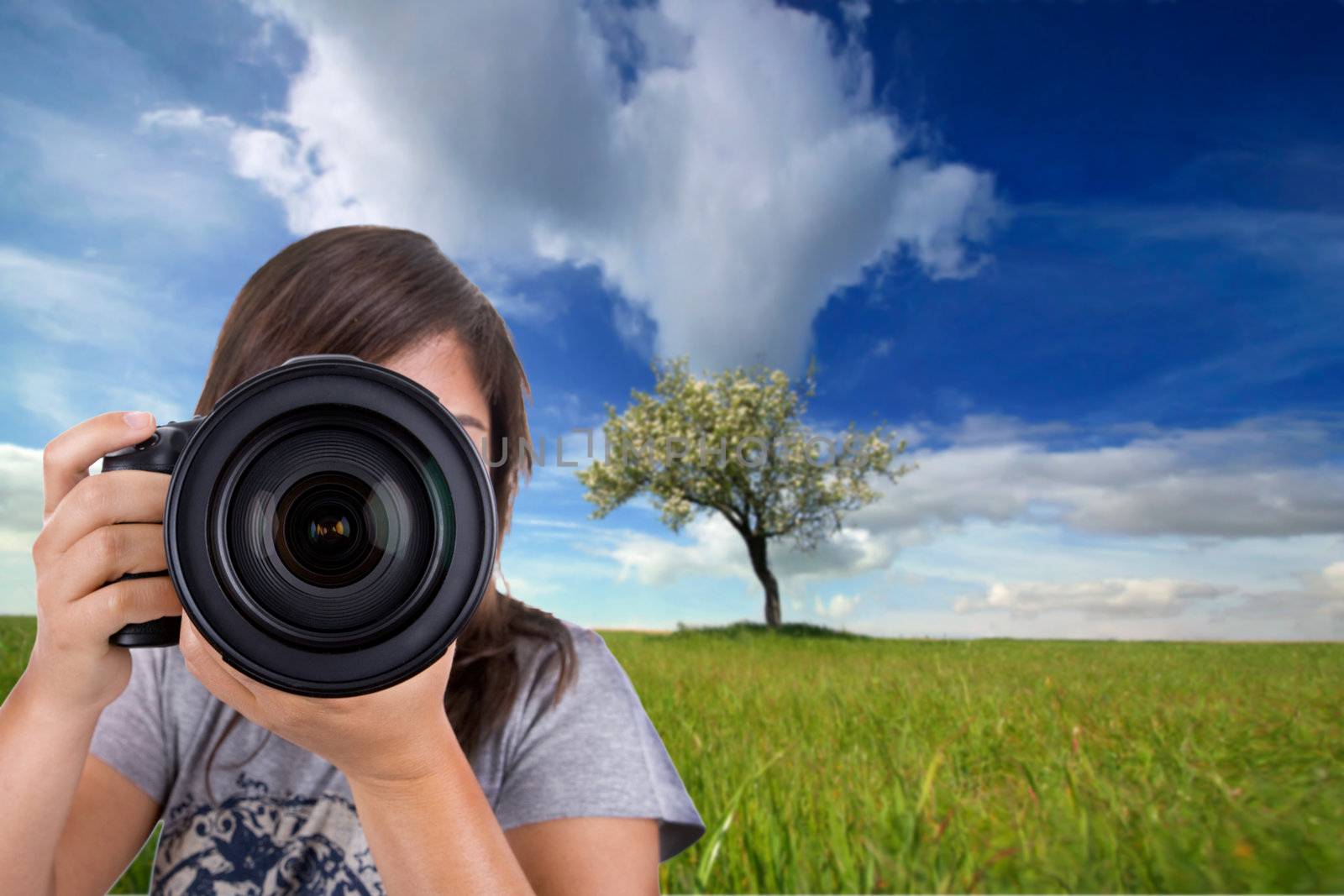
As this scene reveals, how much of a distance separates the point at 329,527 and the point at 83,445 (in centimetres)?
47

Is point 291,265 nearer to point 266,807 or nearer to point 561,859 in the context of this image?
point 266,807

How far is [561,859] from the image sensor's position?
1.58 m

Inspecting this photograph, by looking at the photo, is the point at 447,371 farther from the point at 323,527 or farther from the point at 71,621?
the point at 71,621

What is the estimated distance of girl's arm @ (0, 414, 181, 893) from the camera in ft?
4.89

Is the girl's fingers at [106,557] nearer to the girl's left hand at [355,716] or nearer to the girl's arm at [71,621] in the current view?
the girl's arm at [71,621]

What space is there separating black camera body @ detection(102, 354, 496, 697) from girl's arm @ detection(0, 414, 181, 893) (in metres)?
0.05

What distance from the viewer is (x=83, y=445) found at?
1569mm

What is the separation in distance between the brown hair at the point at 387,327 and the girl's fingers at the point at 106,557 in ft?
Answer: 1.47

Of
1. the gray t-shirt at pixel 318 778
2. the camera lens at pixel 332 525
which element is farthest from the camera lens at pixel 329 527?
the gray t-shirt at pixel 318 778

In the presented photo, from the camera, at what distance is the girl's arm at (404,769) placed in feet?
4.42

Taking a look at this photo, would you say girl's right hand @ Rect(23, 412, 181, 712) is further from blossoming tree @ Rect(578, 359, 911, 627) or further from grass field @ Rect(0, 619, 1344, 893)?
blossoming tree @ Rect(578, 359, 911, 627)

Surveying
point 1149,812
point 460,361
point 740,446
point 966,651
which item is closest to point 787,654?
point 966,651

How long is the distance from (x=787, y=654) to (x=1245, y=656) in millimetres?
4972

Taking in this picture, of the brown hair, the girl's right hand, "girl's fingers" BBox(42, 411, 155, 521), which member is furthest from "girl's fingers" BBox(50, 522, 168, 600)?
the brown hair
